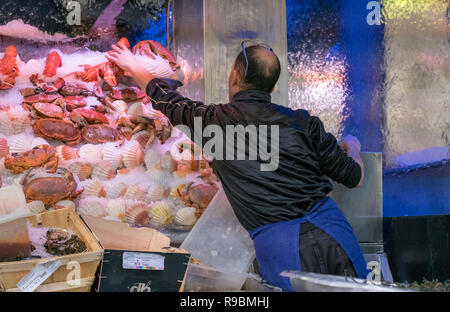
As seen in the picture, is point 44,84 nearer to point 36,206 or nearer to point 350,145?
point 36,206

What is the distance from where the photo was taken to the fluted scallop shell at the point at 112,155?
3.30 m

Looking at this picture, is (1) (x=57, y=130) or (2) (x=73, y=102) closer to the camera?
(1) (x=57, y=130)

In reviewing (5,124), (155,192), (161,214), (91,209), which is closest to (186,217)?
(161,214)

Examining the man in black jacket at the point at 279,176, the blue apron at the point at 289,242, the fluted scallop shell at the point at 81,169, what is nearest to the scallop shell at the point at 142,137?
the fluted scallop shell at the point at 81,169

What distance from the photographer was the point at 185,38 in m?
3.69

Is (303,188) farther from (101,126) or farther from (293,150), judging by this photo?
(101,126)

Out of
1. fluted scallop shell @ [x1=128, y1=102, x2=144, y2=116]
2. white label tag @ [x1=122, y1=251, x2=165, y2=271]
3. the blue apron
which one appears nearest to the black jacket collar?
the blue apron

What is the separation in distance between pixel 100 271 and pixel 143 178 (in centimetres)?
137

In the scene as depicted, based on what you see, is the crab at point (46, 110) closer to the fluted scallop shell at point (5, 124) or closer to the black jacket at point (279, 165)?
the fluted scallop shell at point (5, 124)

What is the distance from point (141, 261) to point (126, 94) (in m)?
1.78

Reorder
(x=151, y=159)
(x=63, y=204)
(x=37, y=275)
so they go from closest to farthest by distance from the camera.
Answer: (x=37, y=275)
(x=63, y=204)
(x=151, y=159)

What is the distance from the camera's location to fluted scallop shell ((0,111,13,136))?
3.13 m

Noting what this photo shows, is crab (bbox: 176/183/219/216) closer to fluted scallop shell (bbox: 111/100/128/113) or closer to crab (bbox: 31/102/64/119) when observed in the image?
fluted scallop shell (bbox: 111/100/128/113)

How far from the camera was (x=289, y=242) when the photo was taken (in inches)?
88.4
